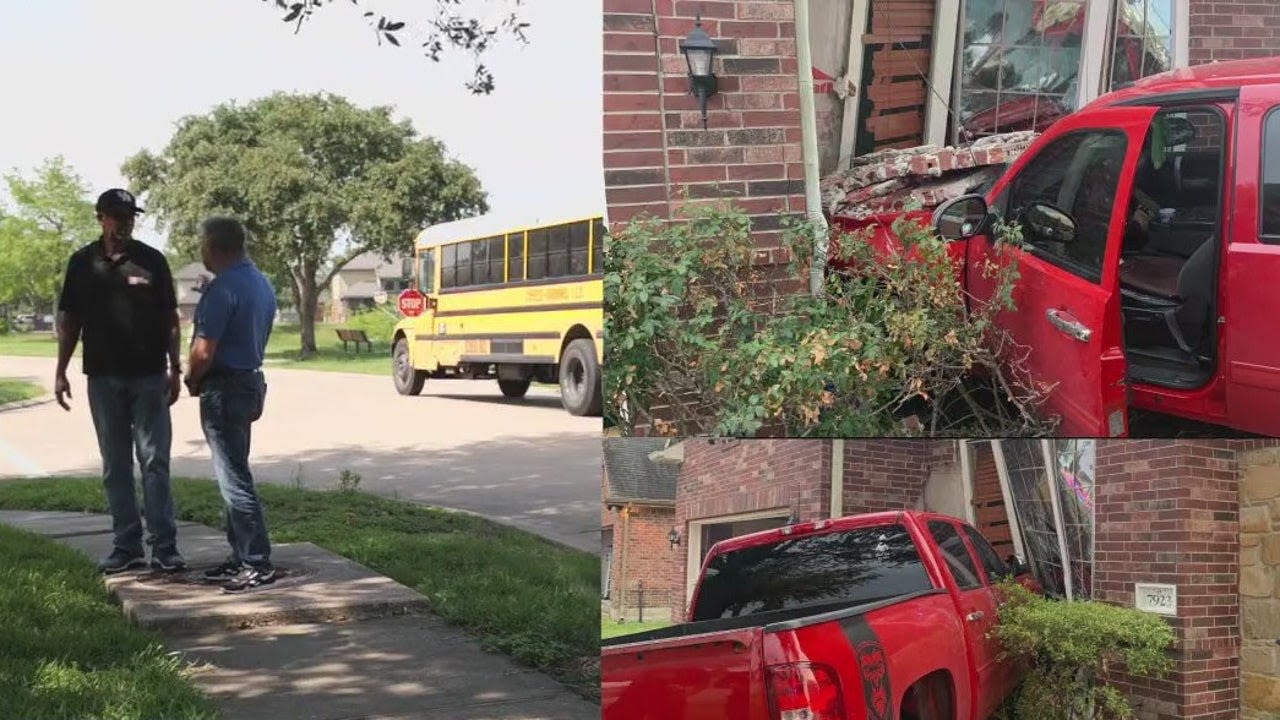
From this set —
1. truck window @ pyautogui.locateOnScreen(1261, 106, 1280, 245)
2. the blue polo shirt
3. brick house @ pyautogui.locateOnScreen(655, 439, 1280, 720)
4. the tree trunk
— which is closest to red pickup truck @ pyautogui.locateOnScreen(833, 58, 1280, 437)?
truck window @ pyautogui.locateOnScreen(1261, 106, 1280, 245)

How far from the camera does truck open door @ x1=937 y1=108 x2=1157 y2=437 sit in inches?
75.2

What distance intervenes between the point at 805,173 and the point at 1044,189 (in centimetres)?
38

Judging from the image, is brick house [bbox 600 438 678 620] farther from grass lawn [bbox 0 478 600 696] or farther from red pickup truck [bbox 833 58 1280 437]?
grass lawn [bbox 0 478 600 696]

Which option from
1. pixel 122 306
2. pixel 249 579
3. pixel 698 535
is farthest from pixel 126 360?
pixel 698 535

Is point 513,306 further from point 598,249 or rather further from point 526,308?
point 598,249

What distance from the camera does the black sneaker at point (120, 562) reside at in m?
2.97

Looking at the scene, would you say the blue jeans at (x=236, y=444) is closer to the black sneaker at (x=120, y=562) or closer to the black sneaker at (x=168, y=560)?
the black sneaker at (x=168, y=560)

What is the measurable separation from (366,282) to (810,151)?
104cm

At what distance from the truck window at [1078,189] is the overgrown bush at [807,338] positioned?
0.23 feet

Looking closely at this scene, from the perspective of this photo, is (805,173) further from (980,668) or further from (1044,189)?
(980,668)

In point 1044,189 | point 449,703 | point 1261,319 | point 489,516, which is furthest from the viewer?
point 489,516

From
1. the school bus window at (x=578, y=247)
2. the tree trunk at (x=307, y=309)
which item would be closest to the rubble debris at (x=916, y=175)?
the school bus window at (x=578, y=247)

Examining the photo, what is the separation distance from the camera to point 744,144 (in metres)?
2.02

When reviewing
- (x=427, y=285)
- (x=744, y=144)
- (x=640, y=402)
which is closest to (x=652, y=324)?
(x=640, y=402)
